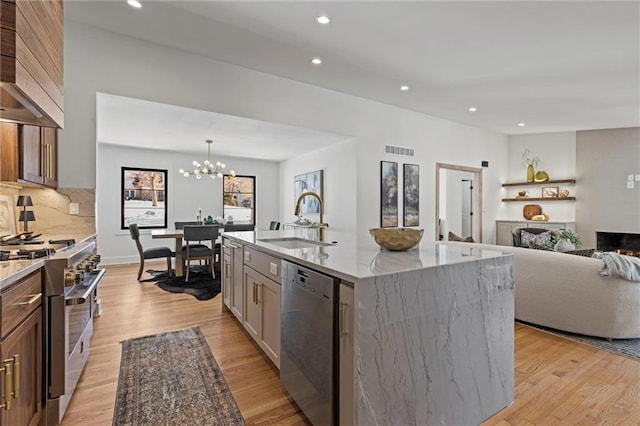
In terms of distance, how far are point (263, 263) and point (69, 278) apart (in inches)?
44.8

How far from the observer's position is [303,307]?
1713mm

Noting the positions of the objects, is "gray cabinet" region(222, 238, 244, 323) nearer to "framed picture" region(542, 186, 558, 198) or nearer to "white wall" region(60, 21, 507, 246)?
"white wall" region(60, 21, 507, 246)

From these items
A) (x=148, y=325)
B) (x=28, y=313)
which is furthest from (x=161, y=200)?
(x=28, y=313)

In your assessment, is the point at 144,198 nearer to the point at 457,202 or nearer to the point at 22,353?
the point at 22,353

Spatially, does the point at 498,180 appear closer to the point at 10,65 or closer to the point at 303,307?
the point at 303,307

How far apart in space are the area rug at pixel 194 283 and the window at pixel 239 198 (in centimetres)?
235

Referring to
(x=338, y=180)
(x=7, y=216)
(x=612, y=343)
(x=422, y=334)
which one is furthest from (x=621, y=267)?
(x=7, y=216)

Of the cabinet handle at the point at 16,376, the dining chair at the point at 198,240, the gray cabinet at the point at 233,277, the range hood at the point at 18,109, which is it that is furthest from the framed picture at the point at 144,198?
the cabinet handle at the point at 16,376

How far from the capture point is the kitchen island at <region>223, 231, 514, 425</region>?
4.42 ft

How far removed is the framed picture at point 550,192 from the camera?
278 inches

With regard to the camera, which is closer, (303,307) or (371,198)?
(303,307)

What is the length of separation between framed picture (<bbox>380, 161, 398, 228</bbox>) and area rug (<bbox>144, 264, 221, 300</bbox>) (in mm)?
2986

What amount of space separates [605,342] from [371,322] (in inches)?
110

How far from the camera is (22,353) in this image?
56.2 inches
